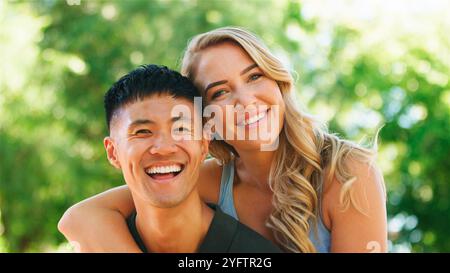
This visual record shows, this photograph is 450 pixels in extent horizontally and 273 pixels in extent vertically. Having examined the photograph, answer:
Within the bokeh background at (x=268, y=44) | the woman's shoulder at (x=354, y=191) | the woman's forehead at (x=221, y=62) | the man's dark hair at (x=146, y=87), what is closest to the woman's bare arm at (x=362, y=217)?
the woman's shoulder at (x=354, y=191)

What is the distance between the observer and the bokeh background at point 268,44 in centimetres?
923

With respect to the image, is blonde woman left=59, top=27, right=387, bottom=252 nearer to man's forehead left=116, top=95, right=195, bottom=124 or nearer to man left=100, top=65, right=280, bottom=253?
man left=100, top=65, right=280, bottom=253

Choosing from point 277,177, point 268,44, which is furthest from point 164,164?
point 268,44

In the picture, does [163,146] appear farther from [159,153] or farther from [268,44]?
[268,44]

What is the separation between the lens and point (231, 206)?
273 cm

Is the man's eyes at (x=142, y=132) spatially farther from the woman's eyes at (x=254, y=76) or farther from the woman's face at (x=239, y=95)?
the woman's eyes at (x=254, y=76)

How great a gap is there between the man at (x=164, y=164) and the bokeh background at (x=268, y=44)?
22.8 feet

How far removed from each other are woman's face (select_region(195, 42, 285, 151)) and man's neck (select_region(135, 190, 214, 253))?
0.42m

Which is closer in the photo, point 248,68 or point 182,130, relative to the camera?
point 182,130

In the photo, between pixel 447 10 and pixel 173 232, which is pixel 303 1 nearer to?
pixel 447 10

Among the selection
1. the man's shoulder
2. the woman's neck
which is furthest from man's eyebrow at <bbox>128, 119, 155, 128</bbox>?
the woman's neck

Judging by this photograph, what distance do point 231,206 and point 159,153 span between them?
2.64 feet

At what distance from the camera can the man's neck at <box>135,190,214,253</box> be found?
6.92 feet
